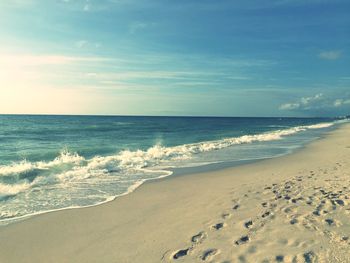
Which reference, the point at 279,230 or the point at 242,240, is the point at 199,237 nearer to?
the point at 242,240

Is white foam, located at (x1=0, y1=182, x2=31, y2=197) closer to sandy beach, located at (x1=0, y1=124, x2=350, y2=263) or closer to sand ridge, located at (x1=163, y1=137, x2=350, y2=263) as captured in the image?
sandy beach, located at (x1=0, y1=124, x2=350, y2=263)

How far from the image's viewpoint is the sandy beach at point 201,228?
4.91m

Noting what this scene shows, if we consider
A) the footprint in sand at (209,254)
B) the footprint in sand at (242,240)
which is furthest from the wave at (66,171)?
the footprint in sand at (242,240)

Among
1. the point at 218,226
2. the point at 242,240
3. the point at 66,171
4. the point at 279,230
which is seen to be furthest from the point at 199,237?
the point at 66,171

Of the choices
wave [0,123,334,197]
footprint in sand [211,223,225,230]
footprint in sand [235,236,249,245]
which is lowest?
wave [0,123,334,197]

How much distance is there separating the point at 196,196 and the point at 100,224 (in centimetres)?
324

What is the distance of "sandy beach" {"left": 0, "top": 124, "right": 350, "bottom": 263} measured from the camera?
16.1 ft

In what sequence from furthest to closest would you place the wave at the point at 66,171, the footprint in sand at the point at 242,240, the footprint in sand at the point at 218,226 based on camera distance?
the wave at the point at 66,171 < the footprint in sand at the point at 218,226 < the footprint in sand at the point at 242,240

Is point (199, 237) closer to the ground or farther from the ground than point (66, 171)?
farther from the ground

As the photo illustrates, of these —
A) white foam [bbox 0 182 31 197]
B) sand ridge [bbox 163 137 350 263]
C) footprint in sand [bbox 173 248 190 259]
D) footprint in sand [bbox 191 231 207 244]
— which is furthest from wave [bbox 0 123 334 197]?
footprint in sand [bbox 173 248 190 259]

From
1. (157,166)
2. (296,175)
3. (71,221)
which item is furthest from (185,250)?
(157,166)

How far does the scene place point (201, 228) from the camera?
603 centimetres

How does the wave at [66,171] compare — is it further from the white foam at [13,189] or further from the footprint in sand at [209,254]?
the footprint in sand at [209,254]

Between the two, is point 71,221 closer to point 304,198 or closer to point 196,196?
point 196,196
